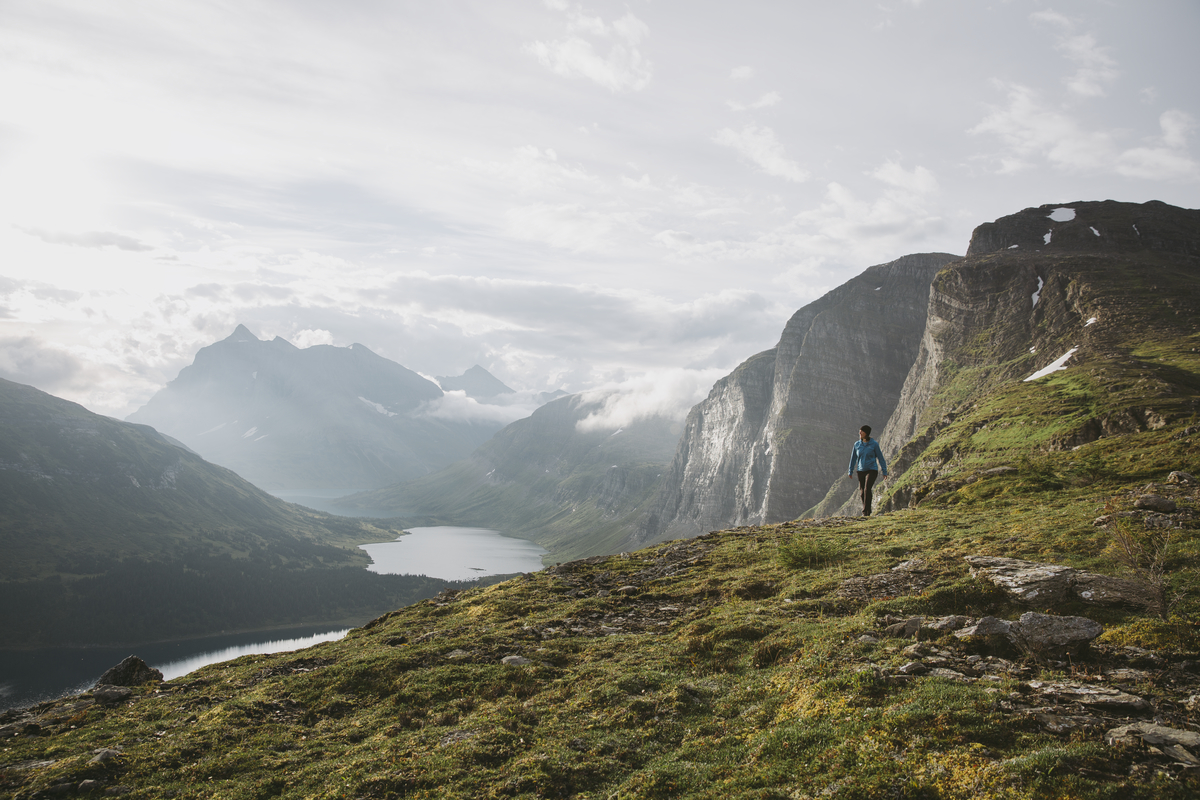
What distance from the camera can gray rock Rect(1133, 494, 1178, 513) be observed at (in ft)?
65.2

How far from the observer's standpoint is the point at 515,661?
19047mm

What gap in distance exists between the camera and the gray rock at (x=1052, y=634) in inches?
501

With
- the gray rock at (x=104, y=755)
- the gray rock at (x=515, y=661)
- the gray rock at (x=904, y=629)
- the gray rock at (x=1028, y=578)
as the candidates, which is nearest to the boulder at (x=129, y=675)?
the gray rock at (x=104, y=755)

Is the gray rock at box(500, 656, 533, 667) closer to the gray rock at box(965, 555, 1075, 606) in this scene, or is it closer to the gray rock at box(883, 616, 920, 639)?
the gray rock at box(883, 616, 920, 639)

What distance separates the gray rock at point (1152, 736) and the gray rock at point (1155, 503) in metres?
14.9

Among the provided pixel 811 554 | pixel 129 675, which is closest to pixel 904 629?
pixel 811 554

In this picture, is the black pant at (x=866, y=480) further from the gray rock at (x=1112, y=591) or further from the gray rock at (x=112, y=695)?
the gray rock at (x=112, y=695)

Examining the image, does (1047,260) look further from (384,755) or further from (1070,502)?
(384,755)

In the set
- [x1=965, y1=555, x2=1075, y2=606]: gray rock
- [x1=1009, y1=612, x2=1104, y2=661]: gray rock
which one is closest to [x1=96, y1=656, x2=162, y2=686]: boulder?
[x1=1009, y1=612, x2=1104, y2=661]: gray rock

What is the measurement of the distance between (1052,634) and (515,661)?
48.7 ft

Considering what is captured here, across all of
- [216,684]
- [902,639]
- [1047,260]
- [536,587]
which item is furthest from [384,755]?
[1047,260]

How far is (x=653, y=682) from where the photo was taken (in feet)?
51.9

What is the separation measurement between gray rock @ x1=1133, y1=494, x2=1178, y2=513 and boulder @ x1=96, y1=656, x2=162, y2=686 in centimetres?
3746

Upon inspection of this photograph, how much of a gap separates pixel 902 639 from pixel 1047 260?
430 ft
